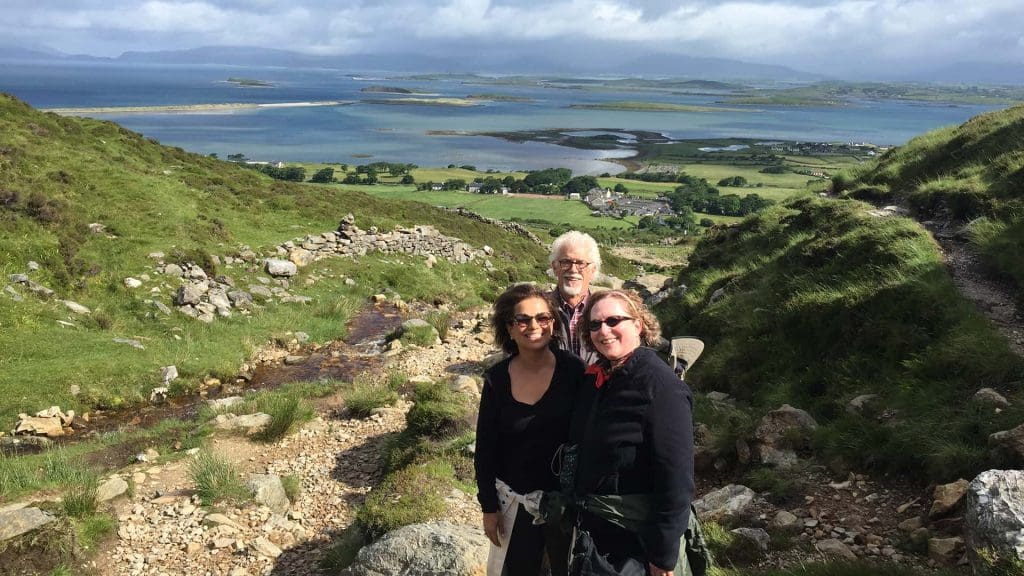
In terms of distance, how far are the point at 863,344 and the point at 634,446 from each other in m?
6.10

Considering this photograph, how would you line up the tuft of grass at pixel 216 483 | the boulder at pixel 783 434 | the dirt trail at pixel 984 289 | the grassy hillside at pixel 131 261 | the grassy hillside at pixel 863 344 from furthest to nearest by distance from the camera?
the grassy hillside at pixel 131 261 < the dirt trail at pixel 984 289 < the tuft of grass at pixel 216 483 < the boulder at pixel 783 434 < the grassy hillside at pixel 863 344

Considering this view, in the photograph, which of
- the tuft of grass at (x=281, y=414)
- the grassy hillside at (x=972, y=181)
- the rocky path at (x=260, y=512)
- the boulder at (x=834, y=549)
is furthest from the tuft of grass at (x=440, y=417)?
the grassy hillside at (x=972, y=181)

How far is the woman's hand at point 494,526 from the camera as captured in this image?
11.8ft

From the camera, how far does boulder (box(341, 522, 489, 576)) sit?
4.98 m

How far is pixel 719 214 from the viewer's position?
192ft

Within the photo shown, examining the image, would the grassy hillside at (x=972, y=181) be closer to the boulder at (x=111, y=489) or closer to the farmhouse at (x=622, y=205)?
the boulder at (x=111, y=489)

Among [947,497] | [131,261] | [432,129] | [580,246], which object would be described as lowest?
[131,261]

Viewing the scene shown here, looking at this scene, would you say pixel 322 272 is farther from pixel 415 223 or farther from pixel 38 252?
pixel 415 223

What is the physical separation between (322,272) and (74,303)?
665cm

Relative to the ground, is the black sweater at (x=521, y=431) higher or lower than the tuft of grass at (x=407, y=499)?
higher

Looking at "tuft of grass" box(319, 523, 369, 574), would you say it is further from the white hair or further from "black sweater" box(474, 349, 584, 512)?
the white hair

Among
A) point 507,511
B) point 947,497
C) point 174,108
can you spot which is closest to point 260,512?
point 507,511

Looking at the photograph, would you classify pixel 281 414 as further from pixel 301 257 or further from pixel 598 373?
pixel 301 257

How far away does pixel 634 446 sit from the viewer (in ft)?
9.62
